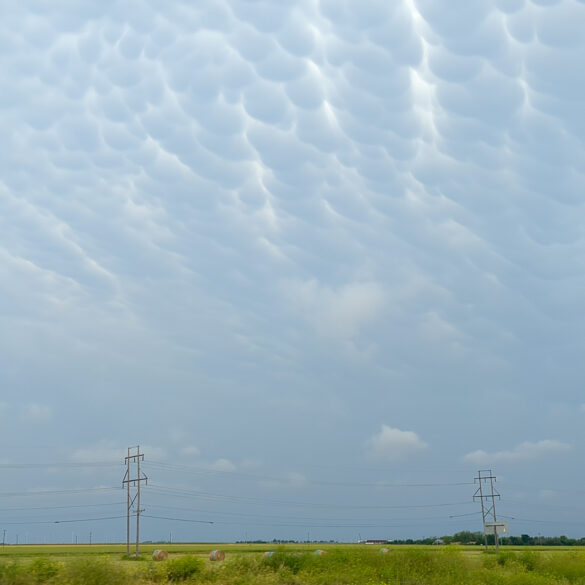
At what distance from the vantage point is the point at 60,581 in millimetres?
32688

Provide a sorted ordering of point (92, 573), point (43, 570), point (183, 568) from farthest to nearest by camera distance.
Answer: point (183, 568) < point (43, 570) < point (92, 573)

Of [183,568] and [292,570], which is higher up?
[183,568]

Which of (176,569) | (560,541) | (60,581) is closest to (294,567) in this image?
(176,569)

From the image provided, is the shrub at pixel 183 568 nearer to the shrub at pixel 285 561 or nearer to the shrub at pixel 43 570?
the shrub at pixel 285 561

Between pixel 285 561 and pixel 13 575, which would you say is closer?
pixel 13 575

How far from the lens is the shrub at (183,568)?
3903 cm

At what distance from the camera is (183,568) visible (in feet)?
130

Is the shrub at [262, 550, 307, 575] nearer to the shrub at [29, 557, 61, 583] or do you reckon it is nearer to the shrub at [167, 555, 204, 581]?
the shrub at [167, 555, 204, 581]

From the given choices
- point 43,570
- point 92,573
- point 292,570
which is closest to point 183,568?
point 92,573

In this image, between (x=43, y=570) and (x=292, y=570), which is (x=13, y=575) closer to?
(x=43, y=570)

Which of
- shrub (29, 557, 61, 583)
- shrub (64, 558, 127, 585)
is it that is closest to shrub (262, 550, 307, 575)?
shrub (64, 558, 127, 585)

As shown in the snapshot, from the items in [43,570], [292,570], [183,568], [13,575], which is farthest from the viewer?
[292,570]

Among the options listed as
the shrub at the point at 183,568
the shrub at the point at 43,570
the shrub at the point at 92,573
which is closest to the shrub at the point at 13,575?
the shrub at the point at 43,570

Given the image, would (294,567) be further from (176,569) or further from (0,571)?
(0,571)
